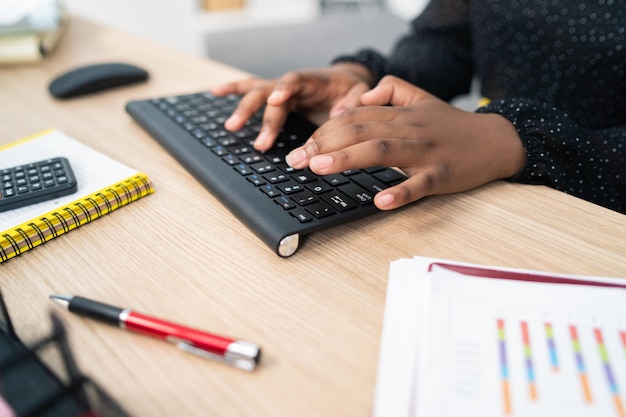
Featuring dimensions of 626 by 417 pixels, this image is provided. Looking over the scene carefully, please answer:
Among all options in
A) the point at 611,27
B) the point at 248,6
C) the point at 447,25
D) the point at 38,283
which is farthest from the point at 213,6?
the point at 38,283

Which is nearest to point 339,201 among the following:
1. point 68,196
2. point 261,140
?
point 261,140

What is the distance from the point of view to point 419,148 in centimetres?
47

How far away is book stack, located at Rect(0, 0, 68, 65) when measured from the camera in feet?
2.88

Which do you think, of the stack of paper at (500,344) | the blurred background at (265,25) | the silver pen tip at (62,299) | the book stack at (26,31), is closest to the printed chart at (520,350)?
the stack of paper at (500,344)

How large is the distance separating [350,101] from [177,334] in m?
0.42

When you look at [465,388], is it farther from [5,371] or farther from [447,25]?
[447,25]

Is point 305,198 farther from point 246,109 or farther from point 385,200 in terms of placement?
point 246,109

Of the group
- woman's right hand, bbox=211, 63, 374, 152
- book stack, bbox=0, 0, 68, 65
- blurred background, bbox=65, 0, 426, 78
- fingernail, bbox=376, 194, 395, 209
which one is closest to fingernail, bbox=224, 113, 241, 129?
woman's right hand, bbox=211, 63, 374, 152

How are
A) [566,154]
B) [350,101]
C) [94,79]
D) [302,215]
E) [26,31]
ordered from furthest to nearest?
[26,31]
[94,79]
[350,101]
[566,154]
[302,215]

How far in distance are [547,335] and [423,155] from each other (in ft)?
0.68

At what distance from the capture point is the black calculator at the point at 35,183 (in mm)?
438

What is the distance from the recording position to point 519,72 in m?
0.84

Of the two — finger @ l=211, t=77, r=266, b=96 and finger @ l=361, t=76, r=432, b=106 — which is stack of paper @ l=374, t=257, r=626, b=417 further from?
finger @ l=211, t=77, r=266, b=96

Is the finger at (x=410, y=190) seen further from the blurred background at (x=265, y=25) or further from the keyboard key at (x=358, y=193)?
the blurred background at (x=265, y=25)
